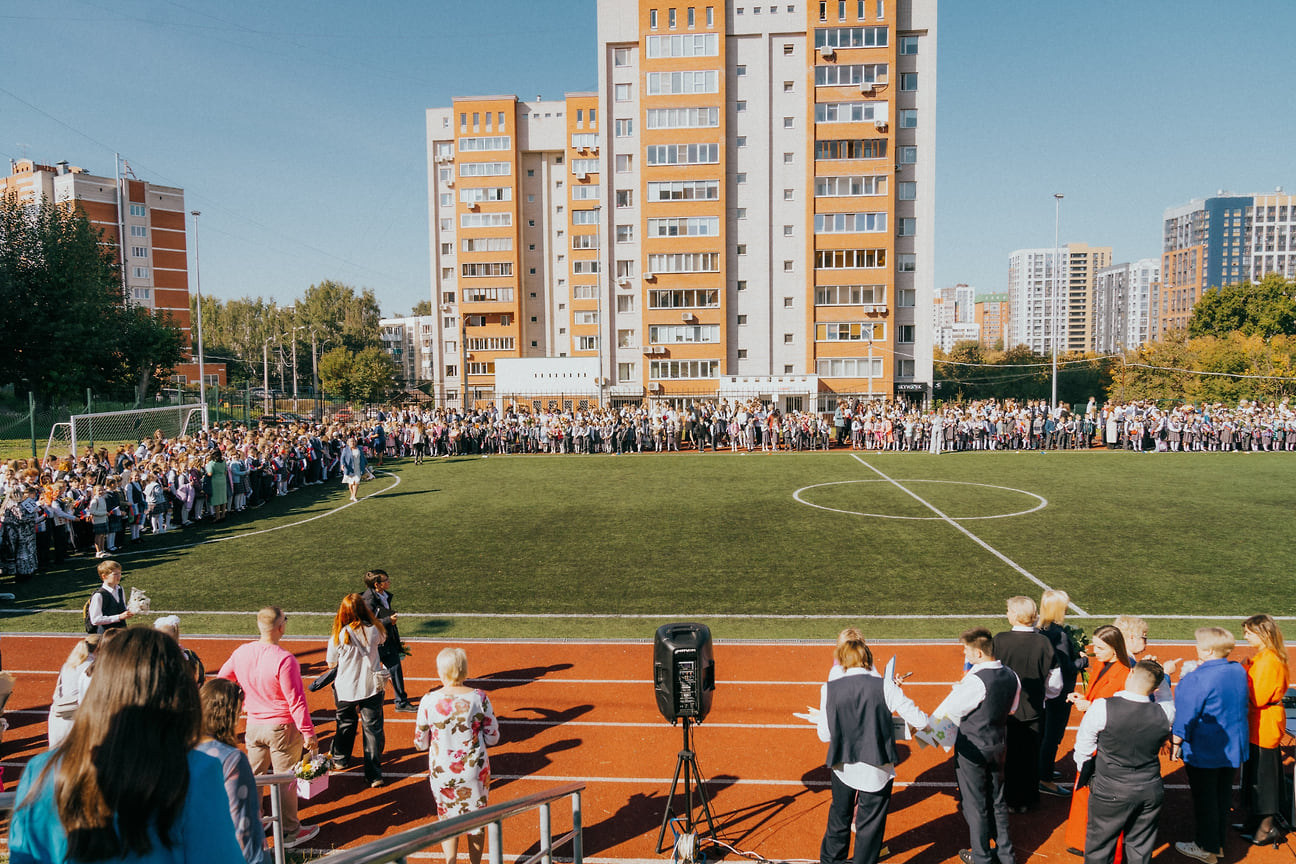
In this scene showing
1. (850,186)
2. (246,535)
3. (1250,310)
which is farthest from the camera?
(1250,310)

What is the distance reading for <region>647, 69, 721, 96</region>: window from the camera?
5500cm

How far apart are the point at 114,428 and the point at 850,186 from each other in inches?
1790

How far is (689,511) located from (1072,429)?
73.6ft

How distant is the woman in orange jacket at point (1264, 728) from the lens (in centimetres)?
A: 608

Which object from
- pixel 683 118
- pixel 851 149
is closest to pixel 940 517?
pixel 851 149

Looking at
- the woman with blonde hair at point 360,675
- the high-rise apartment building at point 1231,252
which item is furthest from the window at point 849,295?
the high-rise apartment building at point 1231,252

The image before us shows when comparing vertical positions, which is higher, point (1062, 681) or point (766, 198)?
point (766, 198)

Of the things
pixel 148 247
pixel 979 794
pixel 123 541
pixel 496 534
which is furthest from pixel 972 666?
pixel 148 247

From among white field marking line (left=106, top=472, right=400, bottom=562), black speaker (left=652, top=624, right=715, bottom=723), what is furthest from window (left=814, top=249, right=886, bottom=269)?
black speaker (left=652, top=624, right=715, bottom=723)

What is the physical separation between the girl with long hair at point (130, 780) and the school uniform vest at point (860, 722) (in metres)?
4.00

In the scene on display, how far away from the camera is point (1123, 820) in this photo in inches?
214

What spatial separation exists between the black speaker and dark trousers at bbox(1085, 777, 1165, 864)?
9.12 ft

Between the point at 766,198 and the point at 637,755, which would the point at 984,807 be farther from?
the point at 766,198

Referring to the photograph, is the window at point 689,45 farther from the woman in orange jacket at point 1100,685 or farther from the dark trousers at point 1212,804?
the dark trousers at point 1212,804
